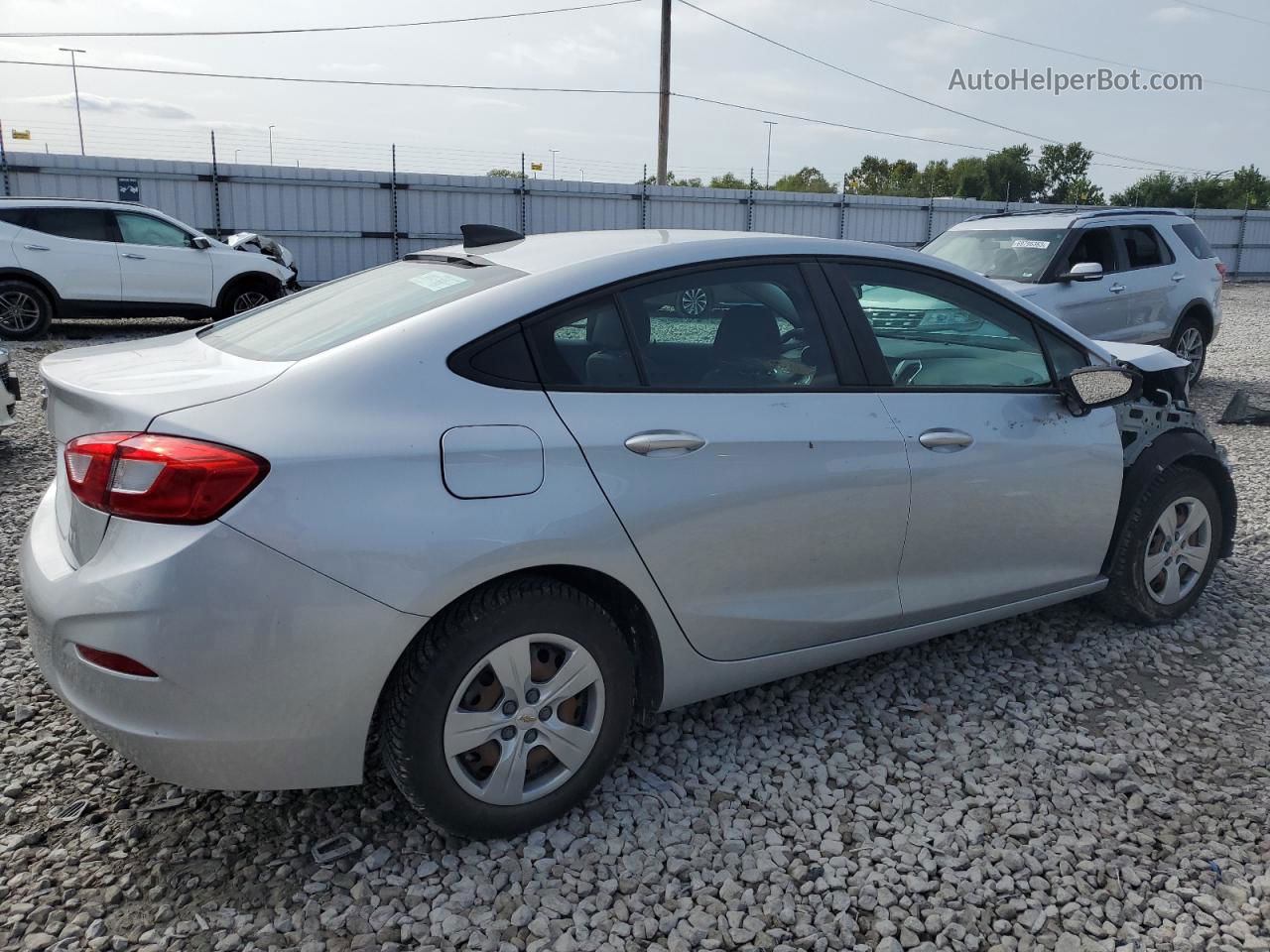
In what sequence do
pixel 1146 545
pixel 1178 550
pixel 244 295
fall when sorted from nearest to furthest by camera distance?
pixel 1146 545 → pixel 1178 550 → pixel 244 295

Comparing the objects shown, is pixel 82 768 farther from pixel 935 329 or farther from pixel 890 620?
pixel 935 329

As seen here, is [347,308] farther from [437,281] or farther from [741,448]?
[741,448]

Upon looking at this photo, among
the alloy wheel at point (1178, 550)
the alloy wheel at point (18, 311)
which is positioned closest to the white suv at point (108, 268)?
the alloy wheel at point (18, 311)

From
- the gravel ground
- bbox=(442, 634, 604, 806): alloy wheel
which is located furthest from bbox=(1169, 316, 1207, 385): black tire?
bbox=(442, 634, 604, 806): alloy wheel

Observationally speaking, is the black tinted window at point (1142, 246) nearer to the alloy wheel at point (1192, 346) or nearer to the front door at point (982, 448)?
the alloy wheel at point (1192, 346)

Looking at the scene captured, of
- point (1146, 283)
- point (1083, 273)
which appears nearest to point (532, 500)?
point (1083, 273)

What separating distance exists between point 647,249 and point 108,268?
1176 cm

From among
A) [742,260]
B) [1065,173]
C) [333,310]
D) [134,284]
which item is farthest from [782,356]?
[1065,173]

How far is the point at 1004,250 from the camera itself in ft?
30.5

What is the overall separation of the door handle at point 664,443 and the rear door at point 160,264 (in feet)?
39.8

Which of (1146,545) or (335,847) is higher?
(1146,545)

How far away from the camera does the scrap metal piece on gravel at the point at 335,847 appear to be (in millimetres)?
2645

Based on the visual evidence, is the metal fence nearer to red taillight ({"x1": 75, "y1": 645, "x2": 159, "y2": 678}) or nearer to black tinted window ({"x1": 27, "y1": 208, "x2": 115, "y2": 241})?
black tinted window ({"x1": 27, "y1": 208, "x2": 115, "y2": 241})

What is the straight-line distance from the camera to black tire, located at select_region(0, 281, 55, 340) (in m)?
12.0
